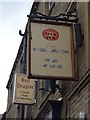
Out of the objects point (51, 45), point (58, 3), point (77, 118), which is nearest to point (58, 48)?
point (51, 45)

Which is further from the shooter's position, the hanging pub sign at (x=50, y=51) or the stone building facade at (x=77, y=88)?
the hanging pub sign at (x=50, y=51)

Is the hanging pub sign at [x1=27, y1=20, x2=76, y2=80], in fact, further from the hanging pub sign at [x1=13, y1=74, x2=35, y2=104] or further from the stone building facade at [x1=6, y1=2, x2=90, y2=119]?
the hanging pub sign at [x1=13, y1=74, x2=35, y2=104]

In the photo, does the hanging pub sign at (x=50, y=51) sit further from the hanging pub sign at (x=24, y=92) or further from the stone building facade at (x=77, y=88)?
the hanging pub sign at (x=24, y=92)

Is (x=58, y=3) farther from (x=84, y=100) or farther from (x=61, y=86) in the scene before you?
(x=84, y=100)

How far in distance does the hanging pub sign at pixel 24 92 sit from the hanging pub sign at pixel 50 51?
4772 mm

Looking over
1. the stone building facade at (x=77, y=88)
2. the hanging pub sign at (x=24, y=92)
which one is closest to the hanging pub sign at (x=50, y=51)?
the stone building facade at (x=77, y=88)

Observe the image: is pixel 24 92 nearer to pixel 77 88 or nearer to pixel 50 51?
pixel 50 51

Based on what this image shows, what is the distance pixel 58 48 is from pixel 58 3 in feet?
12.0

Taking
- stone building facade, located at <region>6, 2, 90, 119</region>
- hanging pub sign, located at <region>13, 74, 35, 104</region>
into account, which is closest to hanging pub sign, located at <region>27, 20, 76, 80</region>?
stone building facade, located at <region>6, 2, 90, 119</region>

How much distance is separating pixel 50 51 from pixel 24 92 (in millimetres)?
5078

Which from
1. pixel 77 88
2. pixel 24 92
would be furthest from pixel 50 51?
pixel 24 92

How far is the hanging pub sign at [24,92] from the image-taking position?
1451 centimetres

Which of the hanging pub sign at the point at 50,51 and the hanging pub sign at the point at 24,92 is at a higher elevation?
the hanging pub sign at the point at 50,51

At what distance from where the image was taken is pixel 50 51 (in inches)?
388
